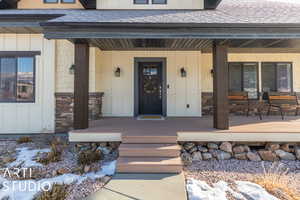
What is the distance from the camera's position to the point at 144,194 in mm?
2775

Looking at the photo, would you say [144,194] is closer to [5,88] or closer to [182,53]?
[182,53]

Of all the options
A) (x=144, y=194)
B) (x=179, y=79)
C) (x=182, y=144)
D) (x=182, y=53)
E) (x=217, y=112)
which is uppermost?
(x=182, y=53)

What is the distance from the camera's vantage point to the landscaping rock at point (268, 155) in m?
4.19

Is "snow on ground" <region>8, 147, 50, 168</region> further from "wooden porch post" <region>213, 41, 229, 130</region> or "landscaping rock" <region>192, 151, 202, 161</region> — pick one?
"wooden porch post" <region>213, 41, 229, 130</region>

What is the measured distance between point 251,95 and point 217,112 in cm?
413

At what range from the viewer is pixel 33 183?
125 inches

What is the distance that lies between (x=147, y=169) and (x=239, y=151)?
7.94 ft

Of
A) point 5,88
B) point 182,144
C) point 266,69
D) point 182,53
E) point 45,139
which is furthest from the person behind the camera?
point 266,69

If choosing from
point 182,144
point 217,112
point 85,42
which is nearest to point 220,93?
point 217,112

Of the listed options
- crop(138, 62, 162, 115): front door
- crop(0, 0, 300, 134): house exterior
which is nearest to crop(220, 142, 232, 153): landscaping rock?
crop(0, 0, 300, 134): house exterior

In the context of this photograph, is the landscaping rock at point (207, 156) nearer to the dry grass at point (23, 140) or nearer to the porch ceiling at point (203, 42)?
the porch ceiling at point (203, 42)

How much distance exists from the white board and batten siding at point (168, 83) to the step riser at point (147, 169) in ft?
12.1

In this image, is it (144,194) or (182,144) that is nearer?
(144,194)


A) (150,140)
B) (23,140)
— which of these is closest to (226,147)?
(150,140)
